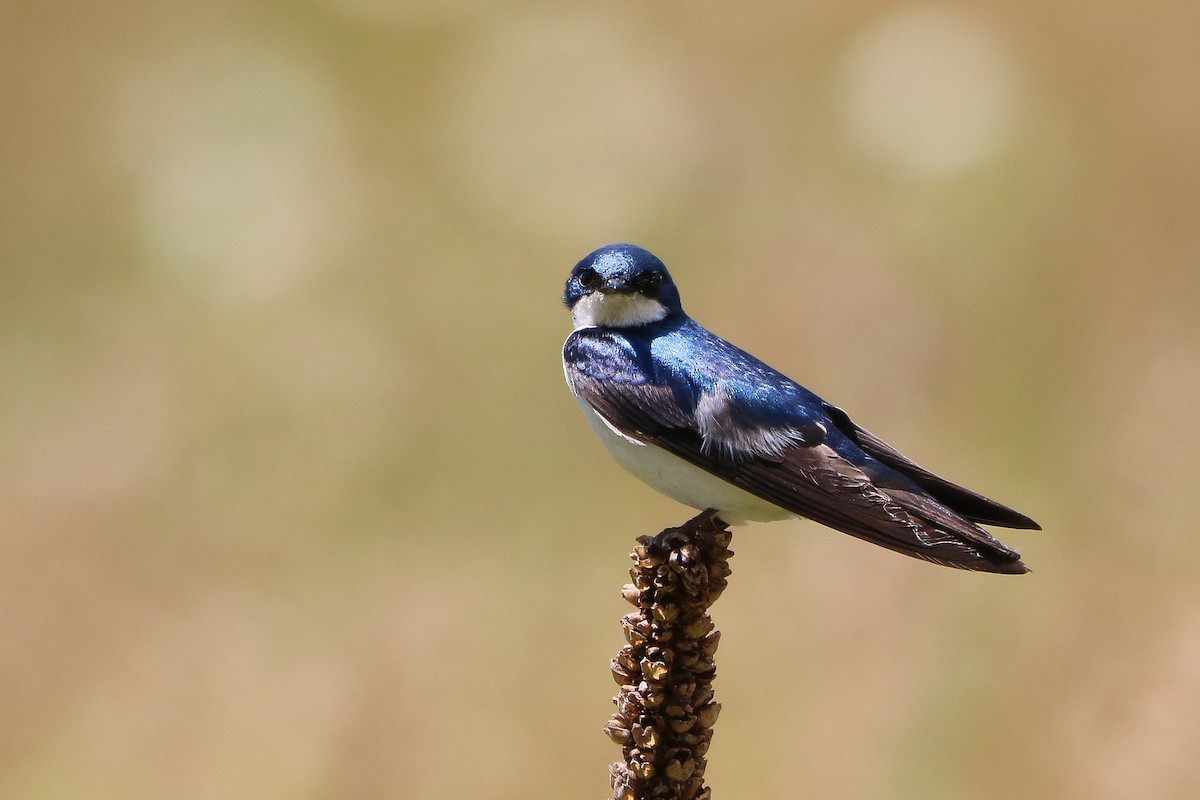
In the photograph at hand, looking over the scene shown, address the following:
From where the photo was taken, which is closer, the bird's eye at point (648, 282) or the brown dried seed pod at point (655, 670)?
the brown dried seed pod at point (655, 670)

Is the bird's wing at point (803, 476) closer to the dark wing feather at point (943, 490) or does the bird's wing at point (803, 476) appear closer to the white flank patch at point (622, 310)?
the dark wing feather at point (943, 490)

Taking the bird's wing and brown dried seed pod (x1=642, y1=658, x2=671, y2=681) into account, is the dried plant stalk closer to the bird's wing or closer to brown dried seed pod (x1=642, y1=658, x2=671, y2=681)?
brown dried seed pod (x1=642, y1=658, x2=671, y2=681)

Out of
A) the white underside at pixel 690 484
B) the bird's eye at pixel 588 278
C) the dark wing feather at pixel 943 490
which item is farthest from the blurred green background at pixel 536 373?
the bird's eye at pixel 588 278

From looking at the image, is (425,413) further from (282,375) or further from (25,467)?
(25,467)

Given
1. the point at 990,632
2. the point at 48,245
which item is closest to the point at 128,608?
the point at 48,245

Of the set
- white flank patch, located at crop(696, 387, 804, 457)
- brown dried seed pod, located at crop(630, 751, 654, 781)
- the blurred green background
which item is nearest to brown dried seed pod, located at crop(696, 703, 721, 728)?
brown dried seed pod, located at crop(630, 751, 654, 781)

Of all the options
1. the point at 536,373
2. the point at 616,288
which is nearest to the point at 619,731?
the point at 616,288
